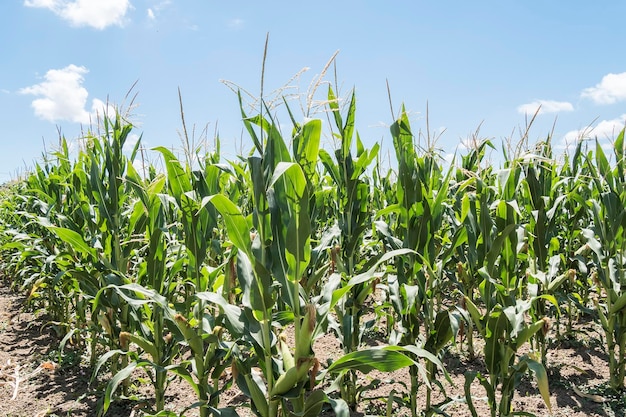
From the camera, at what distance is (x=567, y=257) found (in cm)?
457

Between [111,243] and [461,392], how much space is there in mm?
2778

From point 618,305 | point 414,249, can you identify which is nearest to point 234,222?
point 414,249

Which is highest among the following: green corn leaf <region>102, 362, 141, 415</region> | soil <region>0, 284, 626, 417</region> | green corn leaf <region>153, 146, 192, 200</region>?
green corn leaf <region>153, 146, 192, 200</region>

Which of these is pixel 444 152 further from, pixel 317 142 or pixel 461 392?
pixel 317 142

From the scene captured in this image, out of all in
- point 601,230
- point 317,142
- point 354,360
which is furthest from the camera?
point 601,230

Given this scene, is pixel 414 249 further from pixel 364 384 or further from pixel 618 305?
pixel 618 305

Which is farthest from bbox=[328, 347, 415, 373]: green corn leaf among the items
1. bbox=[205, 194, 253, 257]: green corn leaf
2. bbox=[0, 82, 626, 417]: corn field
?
bbox=[205, 194, 253, 257]: green corn leaf

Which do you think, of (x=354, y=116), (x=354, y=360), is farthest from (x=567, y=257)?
(x=354, y=360)

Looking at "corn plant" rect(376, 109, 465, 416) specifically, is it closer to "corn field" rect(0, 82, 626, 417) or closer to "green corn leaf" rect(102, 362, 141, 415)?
"corn field" rect(0, 82, 626, 417)

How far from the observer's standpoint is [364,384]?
11.2 feet

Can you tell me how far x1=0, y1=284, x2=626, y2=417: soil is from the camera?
10.2 ft

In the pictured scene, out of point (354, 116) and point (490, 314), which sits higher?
point (354, 116)

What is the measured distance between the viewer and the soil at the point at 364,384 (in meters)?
3.12

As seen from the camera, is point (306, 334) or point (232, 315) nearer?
point (306, 334)
